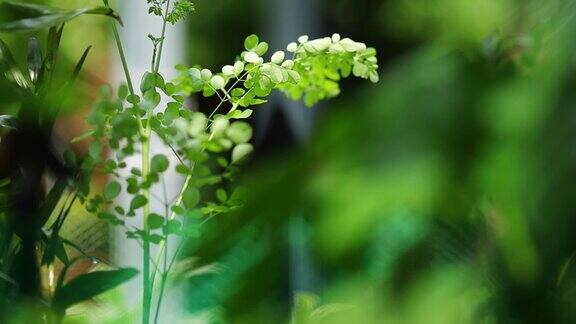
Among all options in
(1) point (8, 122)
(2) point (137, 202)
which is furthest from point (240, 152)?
(1) point (8, 122)

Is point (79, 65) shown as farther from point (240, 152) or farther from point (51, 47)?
point (240, 152)

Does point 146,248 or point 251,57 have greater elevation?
point 251,57

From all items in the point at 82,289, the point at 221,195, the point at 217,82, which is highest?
the point at 217,82

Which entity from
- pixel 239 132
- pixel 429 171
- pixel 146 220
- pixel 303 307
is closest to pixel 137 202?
pixel 146 220

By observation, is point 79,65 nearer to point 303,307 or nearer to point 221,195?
point 221,195

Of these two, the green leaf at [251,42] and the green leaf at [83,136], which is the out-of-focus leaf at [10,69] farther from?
the green leaf at [251,42]

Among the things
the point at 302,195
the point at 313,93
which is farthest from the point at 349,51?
the point at 302,195

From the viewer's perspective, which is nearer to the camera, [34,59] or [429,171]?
[34,59]
